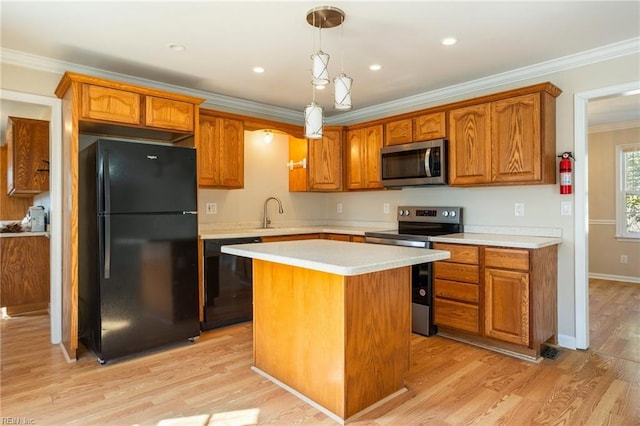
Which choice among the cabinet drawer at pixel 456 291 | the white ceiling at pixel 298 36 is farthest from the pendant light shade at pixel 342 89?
the cabinet drawer at pixel 456 291

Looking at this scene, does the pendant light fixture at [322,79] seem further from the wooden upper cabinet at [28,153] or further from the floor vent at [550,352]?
the wooden upper cabinet at [28,153]

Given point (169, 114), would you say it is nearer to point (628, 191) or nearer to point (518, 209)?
point (518, 209)

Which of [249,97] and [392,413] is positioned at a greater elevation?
[249,97]

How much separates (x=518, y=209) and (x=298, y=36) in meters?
2.37

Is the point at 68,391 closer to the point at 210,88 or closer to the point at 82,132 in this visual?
the point at 82,132

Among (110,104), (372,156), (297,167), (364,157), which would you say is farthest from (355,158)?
(110,104)

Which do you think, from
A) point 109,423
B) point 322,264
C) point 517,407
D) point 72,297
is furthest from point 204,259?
point 517,407

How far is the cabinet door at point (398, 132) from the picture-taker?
393 cm

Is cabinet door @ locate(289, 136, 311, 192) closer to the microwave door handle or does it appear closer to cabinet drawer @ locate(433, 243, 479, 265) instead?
the microwave door handle

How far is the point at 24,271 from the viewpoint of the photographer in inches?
170

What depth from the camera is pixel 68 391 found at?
7.95 feet

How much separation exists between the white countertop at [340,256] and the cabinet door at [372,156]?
1.83 meters

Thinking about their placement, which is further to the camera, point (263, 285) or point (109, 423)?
point (263, 285)

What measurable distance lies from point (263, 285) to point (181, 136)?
1790mm
